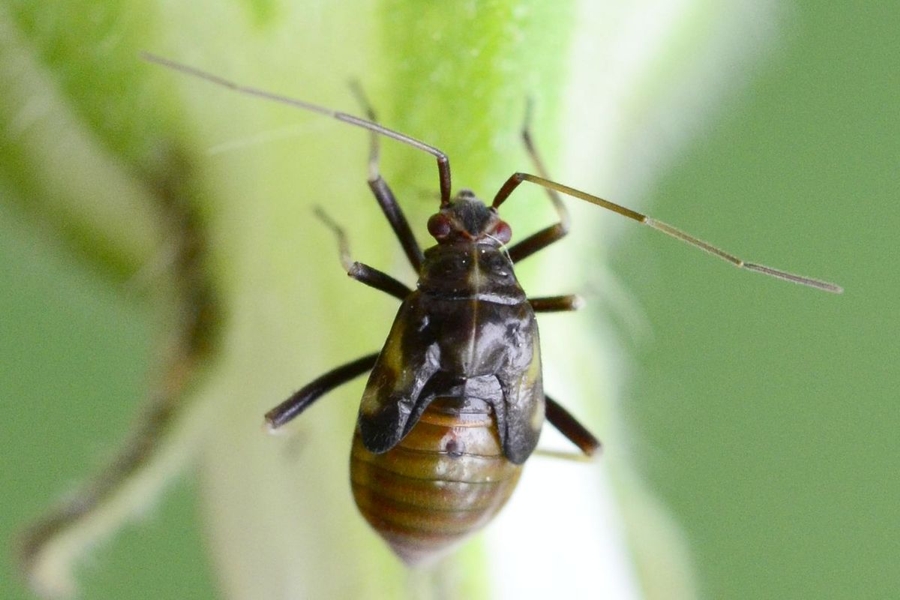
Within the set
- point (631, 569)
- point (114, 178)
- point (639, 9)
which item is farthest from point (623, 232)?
point (114, 178)

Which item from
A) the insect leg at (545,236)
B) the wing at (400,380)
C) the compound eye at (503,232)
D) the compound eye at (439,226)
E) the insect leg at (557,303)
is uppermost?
the insect leg at (545,236)

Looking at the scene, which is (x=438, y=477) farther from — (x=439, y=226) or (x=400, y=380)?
(x=439, y=226)

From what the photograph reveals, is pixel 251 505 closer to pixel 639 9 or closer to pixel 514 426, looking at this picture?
pixel 514 426

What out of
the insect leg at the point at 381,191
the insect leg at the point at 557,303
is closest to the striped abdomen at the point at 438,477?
the insect leg at the point at 557,303

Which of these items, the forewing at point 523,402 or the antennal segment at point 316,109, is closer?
the antennal segment at point 316,109

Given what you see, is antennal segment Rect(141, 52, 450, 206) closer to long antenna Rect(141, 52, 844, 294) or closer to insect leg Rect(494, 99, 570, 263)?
long antenna Rect(141, 52, 844, 294)

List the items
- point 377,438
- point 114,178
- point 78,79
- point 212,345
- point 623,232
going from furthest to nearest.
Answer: point 623,232 < point 377,438 < point 212,345 < point 114,178 < point 78,79

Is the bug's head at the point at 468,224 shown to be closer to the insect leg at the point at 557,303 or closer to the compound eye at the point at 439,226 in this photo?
the compound eye at the point at 439,226
